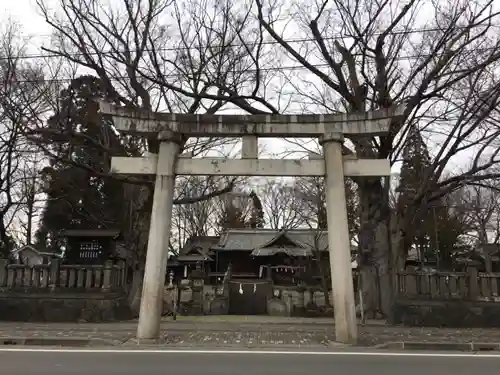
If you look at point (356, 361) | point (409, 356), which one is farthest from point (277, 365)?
point (409, 356)

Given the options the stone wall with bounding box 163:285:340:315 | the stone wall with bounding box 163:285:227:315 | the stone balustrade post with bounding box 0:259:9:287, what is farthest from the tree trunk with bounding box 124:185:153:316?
the stone balustrade post with bounding box 0:259:9:287

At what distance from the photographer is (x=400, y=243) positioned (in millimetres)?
16688

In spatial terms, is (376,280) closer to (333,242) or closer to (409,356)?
(333,242)

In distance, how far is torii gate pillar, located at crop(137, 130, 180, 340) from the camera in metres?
10.9

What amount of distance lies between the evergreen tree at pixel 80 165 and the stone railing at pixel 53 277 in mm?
3811

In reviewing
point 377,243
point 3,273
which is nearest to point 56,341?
point 3,273

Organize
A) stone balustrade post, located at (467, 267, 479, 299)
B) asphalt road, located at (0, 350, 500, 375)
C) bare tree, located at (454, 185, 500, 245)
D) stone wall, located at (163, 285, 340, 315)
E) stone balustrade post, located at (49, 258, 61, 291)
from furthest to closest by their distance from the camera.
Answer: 1. bare tree, located at (454, 185, 500, 245)
2. stone wall, located at (163, 285, 340, 315)
3. stone balustrade post, located at (49, 258, 61, 291)
4. stone balustrade post, located at (467, 267, 479, 299)
5. asphalt road, located at (0, 350, 500, 375)

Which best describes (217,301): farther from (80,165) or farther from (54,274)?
(80,165)

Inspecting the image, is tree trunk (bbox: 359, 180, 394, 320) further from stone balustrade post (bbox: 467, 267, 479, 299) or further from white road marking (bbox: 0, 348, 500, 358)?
white road marking (bbox: 0, 348, 500, 358)

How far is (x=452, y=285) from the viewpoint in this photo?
586 inches

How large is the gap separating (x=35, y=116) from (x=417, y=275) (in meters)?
14.6

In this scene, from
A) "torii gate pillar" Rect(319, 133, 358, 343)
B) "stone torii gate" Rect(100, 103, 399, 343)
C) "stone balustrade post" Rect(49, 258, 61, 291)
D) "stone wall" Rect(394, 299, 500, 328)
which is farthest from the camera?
"stone balustrade post" Rect(49, 258, 61, 291)

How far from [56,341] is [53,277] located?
197 inches

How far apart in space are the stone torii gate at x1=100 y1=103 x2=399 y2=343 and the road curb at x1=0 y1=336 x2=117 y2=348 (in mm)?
1749
